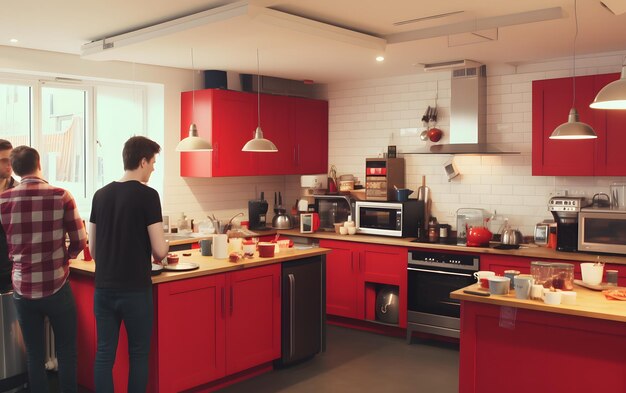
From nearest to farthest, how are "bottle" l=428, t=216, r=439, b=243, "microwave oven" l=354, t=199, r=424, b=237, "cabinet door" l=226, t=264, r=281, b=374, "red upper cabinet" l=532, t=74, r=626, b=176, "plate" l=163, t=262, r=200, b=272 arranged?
"plate" l=163, t=262, r=200, b=272, "cabinet door" l=226, t=264, r=281, b=374, "red upper cabinet" l=532, t=74, r=626, b=176, "bottle" l=428, t=216, r=439, b=243, "microwave oven" l=354, t=199, r=424, b=237

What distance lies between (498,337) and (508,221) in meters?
2.64

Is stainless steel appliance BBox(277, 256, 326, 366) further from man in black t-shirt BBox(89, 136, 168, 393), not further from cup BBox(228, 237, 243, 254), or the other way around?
man in black t-shirt BBox(89, 136, 168, 393)

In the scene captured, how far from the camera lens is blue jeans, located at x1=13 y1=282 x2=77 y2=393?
3924mm

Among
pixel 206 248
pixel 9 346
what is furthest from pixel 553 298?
pixel 9 346

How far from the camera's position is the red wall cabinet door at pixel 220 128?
636cm

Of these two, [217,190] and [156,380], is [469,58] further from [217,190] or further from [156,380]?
[156,380]

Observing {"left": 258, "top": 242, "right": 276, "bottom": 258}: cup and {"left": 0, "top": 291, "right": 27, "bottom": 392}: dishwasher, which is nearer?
{"left": 0, "top": 291, "right": 27, "bottom": 392}: dishwasher

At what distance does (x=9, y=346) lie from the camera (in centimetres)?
442

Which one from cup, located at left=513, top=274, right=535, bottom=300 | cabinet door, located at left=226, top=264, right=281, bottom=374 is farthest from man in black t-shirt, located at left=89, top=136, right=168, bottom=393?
cup, located at left=513, top=274, right=535, bottom=300

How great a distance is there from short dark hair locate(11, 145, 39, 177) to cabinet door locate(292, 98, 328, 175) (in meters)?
3.61

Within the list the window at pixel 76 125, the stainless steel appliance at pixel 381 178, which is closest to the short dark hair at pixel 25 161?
the window at pixel 76 125

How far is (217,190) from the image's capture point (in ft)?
22.9

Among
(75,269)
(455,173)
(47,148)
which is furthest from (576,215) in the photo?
(47,148)

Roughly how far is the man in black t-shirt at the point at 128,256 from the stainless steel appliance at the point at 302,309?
4.70ft
